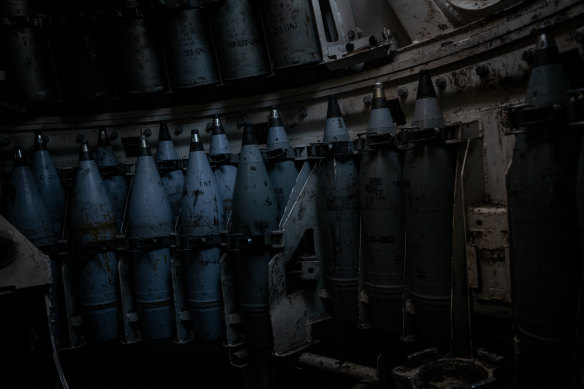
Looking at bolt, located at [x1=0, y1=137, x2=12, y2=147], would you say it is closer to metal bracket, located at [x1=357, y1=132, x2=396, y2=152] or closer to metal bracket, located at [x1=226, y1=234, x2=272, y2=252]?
metal bracket, located at [x1=226, y1=234, x2=272, y2=252]

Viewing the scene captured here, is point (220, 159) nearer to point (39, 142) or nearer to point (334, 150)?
point (334, 150)

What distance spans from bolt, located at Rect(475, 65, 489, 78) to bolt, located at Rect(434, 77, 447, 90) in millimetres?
176

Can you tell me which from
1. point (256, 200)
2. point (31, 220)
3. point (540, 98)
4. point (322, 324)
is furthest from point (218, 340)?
point (540, 98)

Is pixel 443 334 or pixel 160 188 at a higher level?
pixel 160 188

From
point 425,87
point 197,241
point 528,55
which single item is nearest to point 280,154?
point 197,241

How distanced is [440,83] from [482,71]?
0.22 metres

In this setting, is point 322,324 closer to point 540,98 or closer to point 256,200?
point 256,200

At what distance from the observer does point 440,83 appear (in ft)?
6.03

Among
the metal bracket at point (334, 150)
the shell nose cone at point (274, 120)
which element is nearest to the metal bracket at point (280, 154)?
the shell nose cone at point (274, 120)

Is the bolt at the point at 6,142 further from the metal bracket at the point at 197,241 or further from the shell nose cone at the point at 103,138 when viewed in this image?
the metal bracket at the point at 197,241

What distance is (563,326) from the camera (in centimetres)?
109

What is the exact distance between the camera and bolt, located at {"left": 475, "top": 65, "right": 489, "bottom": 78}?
1.64 m

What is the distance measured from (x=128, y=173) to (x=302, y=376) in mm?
1652

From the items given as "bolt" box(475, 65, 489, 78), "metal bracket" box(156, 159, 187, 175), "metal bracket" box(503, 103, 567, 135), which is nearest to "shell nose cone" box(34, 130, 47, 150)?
"metal bracket" box(156, 159, 187, 175)
